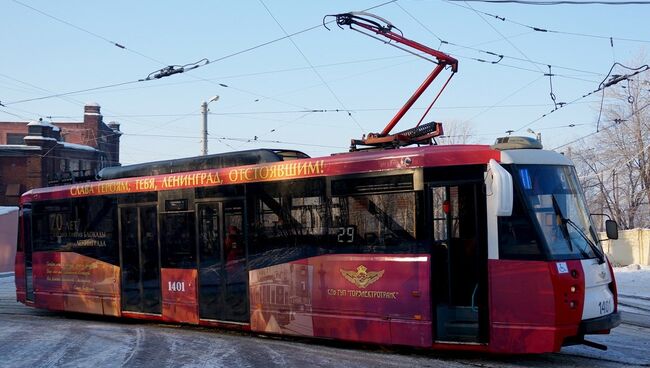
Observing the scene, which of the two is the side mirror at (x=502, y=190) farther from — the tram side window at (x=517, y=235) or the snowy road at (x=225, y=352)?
the snowy road at (x=225, y=352)

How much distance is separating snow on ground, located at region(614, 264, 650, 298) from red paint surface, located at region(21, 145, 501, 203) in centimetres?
1276

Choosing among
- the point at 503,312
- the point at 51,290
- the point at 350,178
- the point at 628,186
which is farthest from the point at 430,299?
the point at 628,186

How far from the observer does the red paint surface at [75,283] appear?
1312cm

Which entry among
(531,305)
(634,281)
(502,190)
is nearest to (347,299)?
(531,305)

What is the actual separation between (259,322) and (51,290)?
637cm

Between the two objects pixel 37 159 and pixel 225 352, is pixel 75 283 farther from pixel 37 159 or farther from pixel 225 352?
pixel 37 159

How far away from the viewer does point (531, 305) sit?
808cm

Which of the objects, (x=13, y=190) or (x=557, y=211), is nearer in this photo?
(x=557, y=211)

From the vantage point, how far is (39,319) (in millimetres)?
14562

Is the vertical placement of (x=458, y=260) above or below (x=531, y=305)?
above

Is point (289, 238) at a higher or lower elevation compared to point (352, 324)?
higher

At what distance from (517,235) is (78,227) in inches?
370

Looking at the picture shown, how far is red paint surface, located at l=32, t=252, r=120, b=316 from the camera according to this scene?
516 inches

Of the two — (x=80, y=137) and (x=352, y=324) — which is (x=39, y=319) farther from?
(x=80, y=137)
